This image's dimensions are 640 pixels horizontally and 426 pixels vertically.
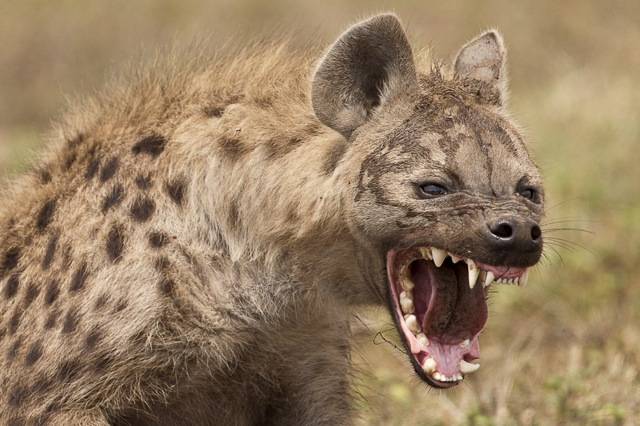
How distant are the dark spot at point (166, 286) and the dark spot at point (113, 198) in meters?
0.28

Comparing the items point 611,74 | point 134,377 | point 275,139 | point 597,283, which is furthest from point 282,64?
point 611,74

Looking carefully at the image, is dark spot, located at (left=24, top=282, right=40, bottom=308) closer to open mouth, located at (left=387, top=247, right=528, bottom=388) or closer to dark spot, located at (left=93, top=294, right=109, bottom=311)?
dark spot, located at (left=93, top=294, right=109, bottom=311)

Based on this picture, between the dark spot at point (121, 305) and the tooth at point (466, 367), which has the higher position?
the dark spot at point (121, 305)

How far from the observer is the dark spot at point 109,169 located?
3.80 metres

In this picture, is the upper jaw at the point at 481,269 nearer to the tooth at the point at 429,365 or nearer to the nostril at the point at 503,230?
the nostril at the point at 503,230

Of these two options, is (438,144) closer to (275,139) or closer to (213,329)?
(275,139)

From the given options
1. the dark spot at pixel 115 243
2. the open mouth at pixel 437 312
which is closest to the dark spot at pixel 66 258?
the dark spot at pixel 115 243

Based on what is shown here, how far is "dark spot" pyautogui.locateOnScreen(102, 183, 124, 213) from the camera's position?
3749mm

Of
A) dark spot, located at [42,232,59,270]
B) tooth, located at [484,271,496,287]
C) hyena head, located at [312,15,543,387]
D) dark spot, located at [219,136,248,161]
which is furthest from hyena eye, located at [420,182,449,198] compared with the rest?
dark spot, located at [42,232,59,270]

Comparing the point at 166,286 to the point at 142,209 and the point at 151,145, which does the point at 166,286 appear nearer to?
the point at 142,209

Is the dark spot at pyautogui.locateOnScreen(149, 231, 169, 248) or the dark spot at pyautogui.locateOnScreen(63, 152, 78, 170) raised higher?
the dark spot at pyautogui.locateOnScreen(63, 152, 78, 170)

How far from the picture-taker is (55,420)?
3.57m

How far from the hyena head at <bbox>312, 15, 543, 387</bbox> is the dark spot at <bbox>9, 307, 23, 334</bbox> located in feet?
3.14

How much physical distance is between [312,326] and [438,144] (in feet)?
2.60
